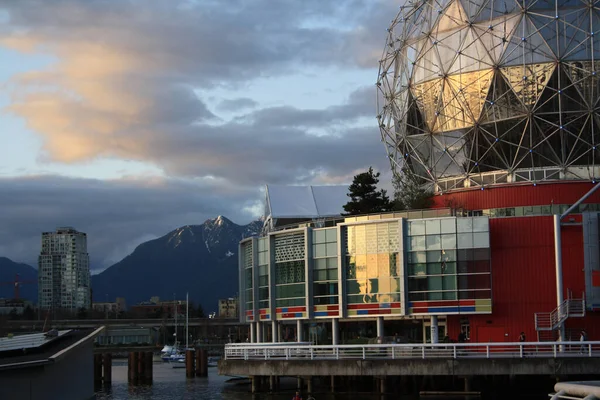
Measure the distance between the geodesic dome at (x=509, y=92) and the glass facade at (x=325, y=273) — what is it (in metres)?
8.68

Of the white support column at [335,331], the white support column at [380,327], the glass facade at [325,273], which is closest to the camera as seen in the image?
the white support column at [380,327]

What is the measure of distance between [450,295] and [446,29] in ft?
61.3

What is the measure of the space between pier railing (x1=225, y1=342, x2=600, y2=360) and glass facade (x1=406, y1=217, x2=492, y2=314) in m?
3.98

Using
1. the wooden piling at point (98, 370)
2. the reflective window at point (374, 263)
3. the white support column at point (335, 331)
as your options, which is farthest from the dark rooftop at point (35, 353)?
the wooden piling at point (98, 370)

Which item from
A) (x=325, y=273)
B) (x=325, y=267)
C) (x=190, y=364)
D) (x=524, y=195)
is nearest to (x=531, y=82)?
(x=524, y=195)

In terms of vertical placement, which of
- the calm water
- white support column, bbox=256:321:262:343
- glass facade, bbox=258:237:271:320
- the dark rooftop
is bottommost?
the calm water

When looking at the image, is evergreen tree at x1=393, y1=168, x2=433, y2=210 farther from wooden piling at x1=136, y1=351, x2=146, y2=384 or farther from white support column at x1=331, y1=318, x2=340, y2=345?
wooden piling at x1=136, y1=351, x2=146, y2=384

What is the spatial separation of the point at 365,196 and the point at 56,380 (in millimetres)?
53923

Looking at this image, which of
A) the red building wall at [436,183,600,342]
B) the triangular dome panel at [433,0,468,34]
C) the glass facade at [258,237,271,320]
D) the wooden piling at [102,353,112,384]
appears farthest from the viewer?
the wooden piling at [102,353,112,384]

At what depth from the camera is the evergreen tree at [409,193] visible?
233 feet

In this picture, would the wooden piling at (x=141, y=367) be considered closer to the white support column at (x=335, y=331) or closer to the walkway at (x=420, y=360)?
the white support column at (x=335, y=331)

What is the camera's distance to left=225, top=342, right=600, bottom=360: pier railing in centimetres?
5237

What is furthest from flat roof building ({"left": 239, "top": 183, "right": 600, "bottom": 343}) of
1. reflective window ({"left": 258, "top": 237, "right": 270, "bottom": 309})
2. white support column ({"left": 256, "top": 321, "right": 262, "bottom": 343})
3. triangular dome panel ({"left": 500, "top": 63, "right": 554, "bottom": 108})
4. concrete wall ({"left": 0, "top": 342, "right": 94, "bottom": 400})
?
concrete wall ({"left": 0, "top": 342, "right": 94, "bottom": 400})

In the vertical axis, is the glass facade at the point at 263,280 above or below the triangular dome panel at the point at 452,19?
below
